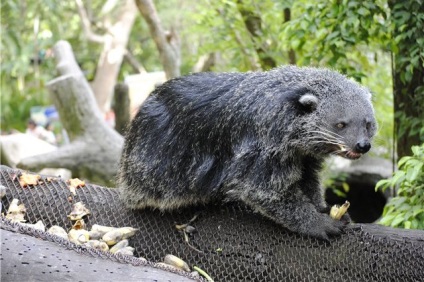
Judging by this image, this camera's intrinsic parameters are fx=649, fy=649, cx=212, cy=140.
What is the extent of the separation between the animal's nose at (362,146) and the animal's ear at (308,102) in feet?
1.12

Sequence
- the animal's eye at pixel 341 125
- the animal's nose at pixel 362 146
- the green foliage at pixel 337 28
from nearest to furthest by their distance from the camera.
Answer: the animal's nose at pixel 362 146, the animal's eye at pixel 341 125, the green foliage at pixel 337 28

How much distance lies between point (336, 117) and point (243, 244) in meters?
0.87

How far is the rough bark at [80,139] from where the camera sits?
22.7 ft

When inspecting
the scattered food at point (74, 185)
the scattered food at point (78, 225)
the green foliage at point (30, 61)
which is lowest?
the green foliage at point (30, 61)

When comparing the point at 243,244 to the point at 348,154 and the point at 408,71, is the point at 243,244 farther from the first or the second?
the point at 408,71

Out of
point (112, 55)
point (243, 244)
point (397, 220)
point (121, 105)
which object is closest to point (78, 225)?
point (243, 244)

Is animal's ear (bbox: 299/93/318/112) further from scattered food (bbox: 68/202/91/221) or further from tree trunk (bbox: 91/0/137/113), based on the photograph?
tree trunk (bbox: 91/0/137/113)

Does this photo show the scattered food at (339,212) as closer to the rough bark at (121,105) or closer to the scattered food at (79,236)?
the scattered food at (79,236)

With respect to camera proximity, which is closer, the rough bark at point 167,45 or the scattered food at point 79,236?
the scattered food at point 79,236

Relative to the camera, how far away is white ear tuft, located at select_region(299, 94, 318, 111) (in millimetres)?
3598


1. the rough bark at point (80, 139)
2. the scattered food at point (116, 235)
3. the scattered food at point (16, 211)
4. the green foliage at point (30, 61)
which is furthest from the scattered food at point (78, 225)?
the green foliage at point (30, 61)

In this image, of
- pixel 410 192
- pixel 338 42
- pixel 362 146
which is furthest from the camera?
pixel 338 42

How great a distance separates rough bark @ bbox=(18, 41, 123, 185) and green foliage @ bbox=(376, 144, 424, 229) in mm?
3519

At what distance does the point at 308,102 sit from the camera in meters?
3.61
